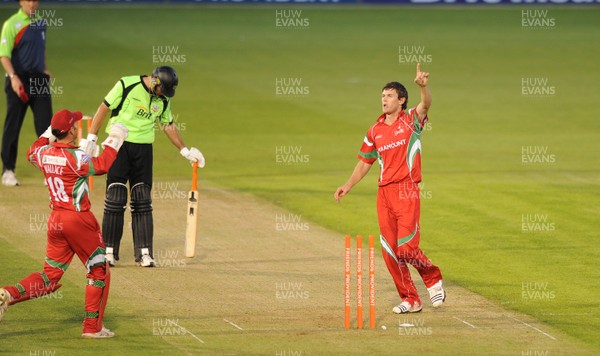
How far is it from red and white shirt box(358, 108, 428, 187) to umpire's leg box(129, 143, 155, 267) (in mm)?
3570

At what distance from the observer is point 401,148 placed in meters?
13.2

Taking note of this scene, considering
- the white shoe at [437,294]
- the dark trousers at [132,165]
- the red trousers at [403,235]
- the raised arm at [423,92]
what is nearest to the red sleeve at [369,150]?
the red trousers at [403,235]

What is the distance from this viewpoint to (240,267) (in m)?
15.6

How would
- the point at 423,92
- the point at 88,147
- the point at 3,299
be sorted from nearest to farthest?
the point at 3,299 → the point at 88,147 → the point at 423,92

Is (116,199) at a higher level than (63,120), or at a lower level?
lower

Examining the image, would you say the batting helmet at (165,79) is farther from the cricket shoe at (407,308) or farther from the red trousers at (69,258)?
the cricket shoe at (407,308)

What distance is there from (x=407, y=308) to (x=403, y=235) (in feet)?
2.67

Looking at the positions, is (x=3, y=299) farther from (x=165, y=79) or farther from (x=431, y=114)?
(x=431, y=114)

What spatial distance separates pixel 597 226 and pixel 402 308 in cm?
595

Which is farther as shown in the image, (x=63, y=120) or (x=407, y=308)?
(x=407, y=308)

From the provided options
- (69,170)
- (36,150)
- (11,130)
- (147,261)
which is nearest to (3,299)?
(69,170)

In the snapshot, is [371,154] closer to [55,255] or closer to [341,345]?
[341,345]

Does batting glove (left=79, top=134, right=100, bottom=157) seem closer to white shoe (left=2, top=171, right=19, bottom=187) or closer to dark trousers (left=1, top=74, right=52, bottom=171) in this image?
dark trousers (left=1, top=74, right=52, bottom=171)

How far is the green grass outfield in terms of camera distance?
16.8 metres
